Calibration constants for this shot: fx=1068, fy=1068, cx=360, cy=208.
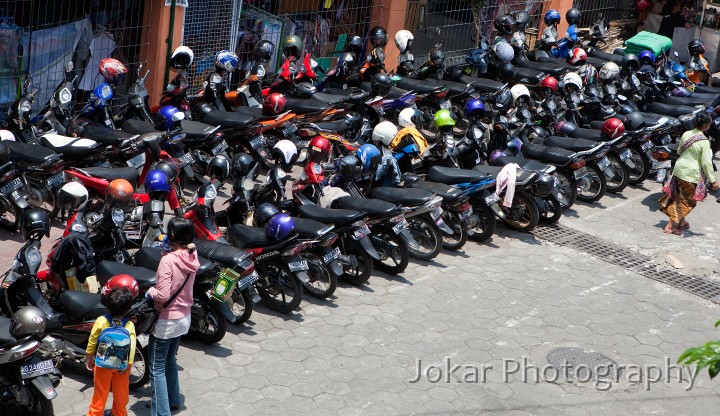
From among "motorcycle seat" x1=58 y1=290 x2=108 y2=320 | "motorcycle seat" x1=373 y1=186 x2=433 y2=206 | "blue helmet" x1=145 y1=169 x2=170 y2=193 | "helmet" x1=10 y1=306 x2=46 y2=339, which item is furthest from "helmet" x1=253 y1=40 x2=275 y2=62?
"helmet" x1=10 y1=306 x2=46 y2=339

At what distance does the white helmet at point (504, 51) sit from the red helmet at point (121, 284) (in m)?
9.45

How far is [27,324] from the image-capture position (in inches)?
291

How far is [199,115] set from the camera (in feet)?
43.0

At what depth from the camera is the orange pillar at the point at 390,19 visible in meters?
16.8

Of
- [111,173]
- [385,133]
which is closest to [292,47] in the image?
[385,133]

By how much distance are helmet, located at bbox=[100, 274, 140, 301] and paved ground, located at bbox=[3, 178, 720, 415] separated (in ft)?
3.25

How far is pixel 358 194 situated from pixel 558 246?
254cm

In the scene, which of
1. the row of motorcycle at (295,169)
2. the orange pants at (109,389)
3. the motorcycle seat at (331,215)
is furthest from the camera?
the motorcycle seat at (331,215)

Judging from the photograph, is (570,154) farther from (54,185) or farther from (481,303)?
(54,185)

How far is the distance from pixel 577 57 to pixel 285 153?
307 inches

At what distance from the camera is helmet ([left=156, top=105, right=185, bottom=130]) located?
39.9 ft

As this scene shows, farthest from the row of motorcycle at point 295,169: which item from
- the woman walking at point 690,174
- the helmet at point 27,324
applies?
the woman walking at point 690,174

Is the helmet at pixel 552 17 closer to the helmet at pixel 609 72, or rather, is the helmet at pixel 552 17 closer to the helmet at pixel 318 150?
the helmet at pixel 609 72

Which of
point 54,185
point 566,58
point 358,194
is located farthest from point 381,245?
point 566,58
